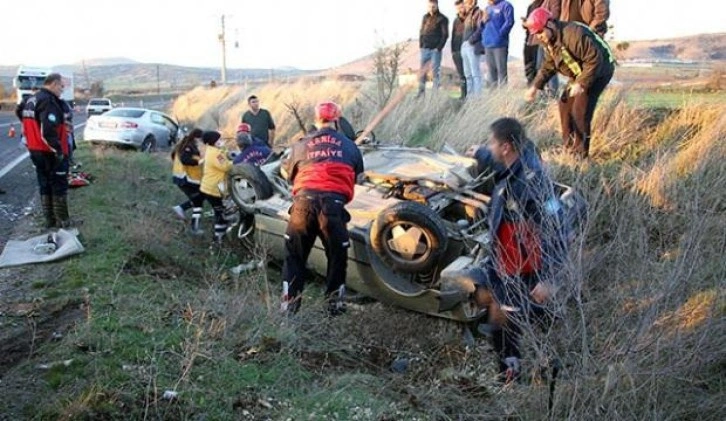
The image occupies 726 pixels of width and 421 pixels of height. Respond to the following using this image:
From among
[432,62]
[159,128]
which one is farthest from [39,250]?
[159,128]

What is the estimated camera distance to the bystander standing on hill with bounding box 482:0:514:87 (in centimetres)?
920

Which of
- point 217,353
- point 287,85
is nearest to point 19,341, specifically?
point 217,353

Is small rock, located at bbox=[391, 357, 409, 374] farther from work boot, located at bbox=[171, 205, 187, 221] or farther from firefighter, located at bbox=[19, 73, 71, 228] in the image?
work boot, located at bbox=[171, 205, 187, 221]

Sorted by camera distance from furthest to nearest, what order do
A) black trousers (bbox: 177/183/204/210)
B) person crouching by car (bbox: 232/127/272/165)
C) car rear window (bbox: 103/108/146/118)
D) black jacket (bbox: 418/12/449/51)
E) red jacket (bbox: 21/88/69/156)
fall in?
car rear window (bbox: 103/108/146/118) → black jacket (bbox: 418/12/449/51) → black trousers (bbox: 177/183/204/210) → person crouching by car (bbox: 232/127/272/165) → red jacket (bbox: 21/88/69/156)

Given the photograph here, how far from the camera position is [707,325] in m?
3.15

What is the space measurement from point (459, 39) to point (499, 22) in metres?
1.61

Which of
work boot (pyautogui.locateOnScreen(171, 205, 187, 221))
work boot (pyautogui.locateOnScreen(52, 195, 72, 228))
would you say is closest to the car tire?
work boot (pyautogui.locateOnScreen(171, 205, 187, 221))

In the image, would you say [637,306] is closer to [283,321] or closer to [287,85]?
[283,321]

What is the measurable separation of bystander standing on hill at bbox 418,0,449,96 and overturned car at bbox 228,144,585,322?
16.7ft

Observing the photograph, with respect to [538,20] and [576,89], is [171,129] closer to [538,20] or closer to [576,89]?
[538,20]

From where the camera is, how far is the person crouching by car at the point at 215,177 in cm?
771

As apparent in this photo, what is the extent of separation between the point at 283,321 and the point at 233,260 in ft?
8.86

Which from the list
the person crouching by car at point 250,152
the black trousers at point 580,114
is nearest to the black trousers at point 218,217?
the person crouching by car at point 250,152

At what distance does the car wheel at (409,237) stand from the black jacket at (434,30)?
6.99 metres
